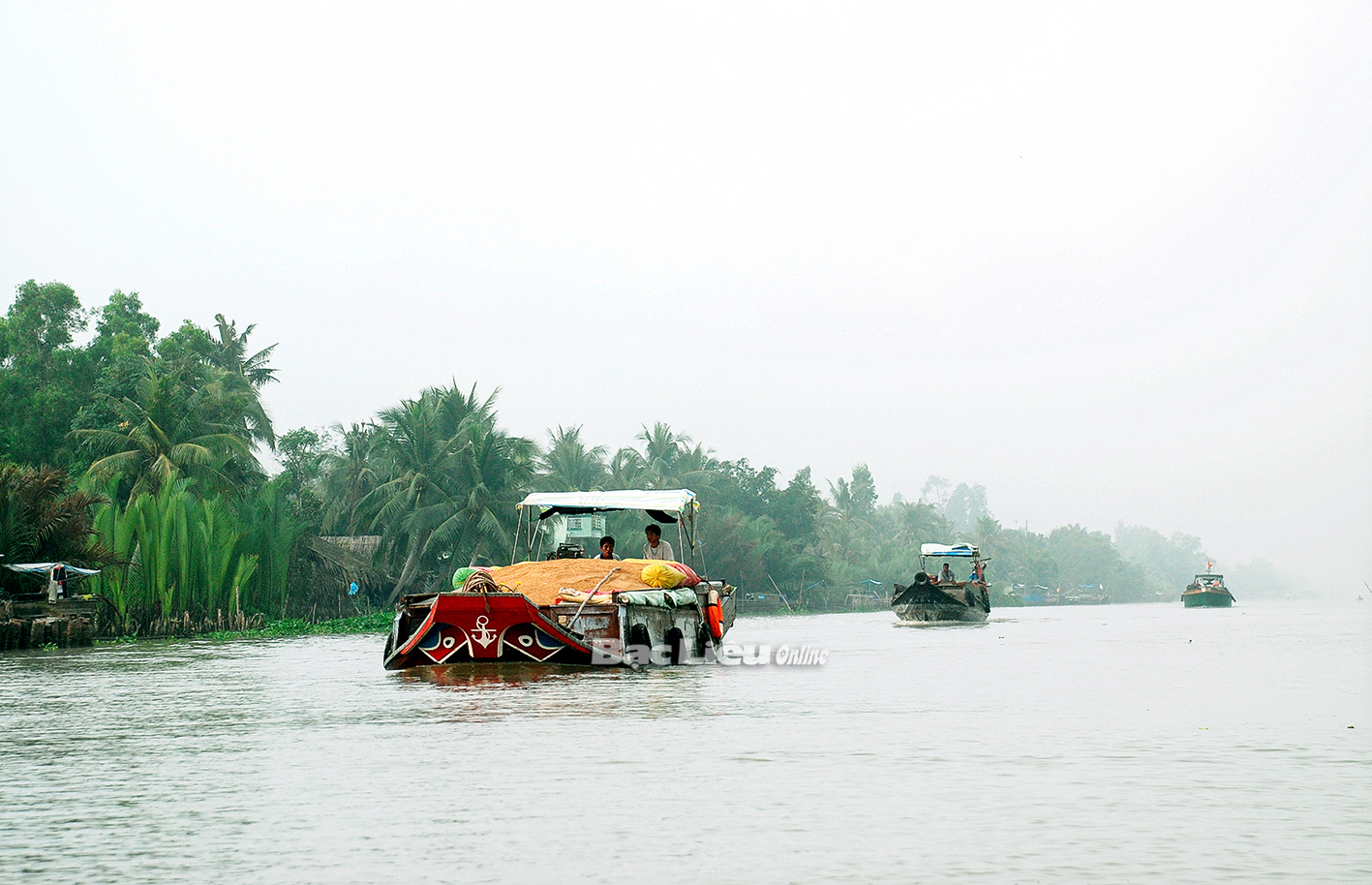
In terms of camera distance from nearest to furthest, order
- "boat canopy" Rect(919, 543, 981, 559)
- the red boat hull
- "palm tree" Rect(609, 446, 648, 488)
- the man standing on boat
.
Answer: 1. the red boat hull
2. the man standing on boat
3. "boat canopy" Rect(919, 543, 981, 559)
4. "palm tree" Rect(609, 446, 648, 488)

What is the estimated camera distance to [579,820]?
620 centimetres

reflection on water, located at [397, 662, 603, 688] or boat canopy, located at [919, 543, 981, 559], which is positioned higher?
boat canopy, located at [919, 543, 981, 559]

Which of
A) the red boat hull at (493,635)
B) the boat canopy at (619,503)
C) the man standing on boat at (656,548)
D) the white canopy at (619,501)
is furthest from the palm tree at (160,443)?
the red boat hull at (493,635)

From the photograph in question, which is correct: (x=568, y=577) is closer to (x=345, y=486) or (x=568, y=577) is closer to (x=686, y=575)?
(x=686, y=575)

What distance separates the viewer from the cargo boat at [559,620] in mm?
15477

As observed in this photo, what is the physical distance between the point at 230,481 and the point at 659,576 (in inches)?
1047

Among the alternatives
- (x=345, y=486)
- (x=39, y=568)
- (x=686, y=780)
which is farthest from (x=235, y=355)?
(x=686, y=780)

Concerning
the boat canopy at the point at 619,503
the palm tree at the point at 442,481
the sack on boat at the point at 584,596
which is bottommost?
the sack on boat at the point at 584,596

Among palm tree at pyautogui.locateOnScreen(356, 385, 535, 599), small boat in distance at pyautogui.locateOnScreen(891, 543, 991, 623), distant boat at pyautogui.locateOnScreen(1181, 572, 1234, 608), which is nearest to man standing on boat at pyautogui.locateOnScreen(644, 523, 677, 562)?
small boat in distance at pyautogui.locateOnScreen(891, 543, 991, 623)

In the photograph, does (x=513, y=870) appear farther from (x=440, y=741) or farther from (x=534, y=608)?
(x=534, y=608)

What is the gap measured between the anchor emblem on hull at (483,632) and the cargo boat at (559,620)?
0.01m

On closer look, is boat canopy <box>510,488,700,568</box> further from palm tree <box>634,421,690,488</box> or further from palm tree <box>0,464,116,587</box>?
palm tree <box>634,421,690,488</box>

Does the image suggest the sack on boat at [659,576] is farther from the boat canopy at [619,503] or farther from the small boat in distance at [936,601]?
the small boat in distance at [936,601]

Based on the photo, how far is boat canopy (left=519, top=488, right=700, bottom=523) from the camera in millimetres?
19188
